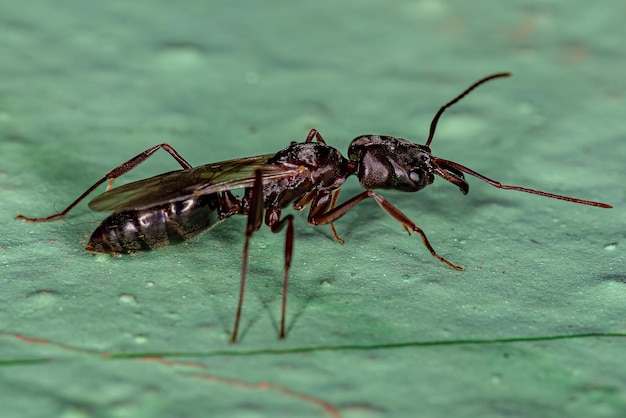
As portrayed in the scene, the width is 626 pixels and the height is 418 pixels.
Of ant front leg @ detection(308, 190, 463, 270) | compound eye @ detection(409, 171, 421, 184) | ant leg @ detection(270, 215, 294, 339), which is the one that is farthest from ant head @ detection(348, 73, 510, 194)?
ant leg @ detection(270, 215, 294, 339)

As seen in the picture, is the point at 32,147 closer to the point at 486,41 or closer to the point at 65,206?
the point at 65,206

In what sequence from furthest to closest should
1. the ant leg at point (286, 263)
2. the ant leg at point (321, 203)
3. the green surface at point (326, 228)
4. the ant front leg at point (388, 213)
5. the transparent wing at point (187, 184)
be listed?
the ant leg at point (321, 203), the ant front leg at point (388, 213), the transparent wing at point (187, 184), the ant leg at point (286, 263), the green surface at point (326, 228)

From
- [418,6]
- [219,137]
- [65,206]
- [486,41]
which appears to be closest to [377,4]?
[418,6]

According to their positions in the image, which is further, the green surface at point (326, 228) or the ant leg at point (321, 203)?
the ant leg at point (321, 203)

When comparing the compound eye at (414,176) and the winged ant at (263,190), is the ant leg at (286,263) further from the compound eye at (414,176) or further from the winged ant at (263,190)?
the compound eye at (414,176)

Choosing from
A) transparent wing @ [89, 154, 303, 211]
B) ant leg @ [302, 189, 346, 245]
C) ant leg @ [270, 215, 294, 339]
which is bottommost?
ant leg @ [270, 215, 294, 339]

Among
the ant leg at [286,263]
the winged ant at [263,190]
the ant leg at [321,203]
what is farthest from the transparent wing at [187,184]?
the ant leg at [286,263]

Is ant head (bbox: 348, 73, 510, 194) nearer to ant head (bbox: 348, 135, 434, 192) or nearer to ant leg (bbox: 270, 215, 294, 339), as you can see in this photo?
ant head (bbox: 348, 135, 434, 192)
